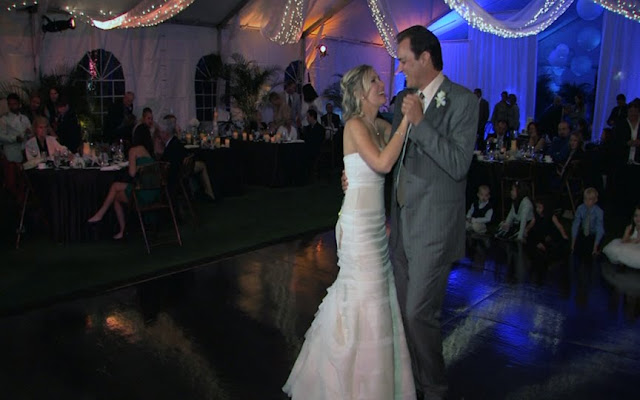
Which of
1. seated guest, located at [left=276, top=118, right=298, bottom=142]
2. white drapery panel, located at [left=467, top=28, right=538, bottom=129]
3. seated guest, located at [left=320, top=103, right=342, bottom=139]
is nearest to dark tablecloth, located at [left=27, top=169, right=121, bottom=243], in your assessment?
seated guest, located at [left=276, top=118, right=298, bottom=142]

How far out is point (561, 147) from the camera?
810 centimetres

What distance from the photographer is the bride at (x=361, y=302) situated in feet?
8.70

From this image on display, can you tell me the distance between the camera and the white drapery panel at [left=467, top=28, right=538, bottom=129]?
49.6ft

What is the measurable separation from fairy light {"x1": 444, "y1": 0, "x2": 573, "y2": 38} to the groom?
246 inches

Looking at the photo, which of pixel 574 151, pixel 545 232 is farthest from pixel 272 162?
pixel 545 232

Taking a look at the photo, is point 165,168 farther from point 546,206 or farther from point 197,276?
point 546,206

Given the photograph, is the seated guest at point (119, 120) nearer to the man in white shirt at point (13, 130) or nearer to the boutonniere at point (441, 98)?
the man in white shirt at point (13, 130)

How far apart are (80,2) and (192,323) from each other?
25.1 ft

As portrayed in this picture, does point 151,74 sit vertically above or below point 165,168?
above

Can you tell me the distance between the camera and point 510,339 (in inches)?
148

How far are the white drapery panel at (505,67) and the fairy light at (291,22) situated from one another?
8.16 metres

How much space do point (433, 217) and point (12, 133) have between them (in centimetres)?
661

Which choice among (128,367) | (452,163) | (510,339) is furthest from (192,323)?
(452,163)

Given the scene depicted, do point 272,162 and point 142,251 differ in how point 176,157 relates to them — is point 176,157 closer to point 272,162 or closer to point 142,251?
point 142,251
